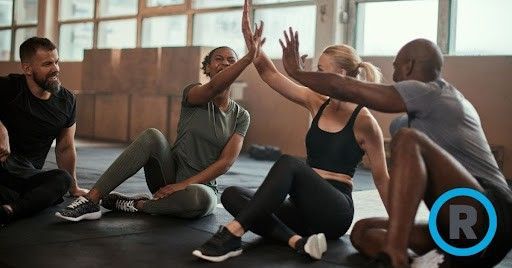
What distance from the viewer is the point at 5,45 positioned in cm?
1302

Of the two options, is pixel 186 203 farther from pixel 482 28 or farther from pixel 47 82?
pixel 482 28

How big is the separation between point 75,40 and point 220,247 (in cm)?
972

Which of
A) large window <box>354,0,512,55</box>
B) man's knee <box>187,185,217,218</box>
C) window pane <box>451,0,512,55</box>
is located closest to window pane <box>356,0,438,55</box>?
large window <box>354,0,512,55</box>

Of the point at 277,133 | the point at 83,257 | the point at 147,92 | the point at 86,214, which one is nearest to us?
the point at 83,257

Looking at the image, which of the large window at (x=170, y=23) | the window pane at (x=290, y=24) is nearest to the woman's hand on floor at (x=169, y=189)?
the window pane at (x=290, y=24)

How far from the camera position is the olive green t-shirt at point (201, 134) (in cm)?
333

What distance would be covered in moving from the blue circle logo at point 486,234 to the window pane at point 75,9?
986cm

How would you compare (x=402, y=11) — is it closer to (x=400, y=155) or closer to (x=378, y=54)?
(x=378, y=54)

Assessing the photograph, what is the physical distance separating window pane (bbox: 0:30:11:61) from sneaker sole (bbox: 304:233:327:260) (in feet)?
38.5

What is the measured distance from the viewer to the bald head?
215 centimetres

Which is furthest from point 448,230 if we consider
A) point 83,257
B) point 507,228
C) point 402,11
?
point 402,11

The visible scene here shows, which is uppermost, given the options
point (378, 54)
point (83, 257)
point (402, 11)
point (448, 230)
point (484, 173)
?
point (402, 11)

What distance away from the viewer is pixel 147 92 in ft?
29.9

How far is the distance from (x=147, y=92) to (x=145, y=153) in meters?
5.98
